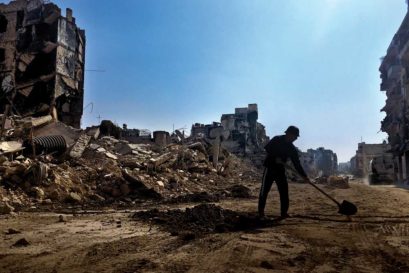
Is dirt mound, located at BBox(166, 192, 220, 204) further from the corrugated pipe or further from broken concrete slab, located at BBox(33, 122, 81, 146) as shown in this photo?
broken concrete slab, located at BBox(33, 122, 81, 146)

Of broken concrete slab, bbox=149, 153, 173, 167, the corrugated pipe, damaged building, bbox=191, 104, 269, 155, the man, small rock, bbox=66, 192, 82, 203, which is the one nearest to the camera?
the man

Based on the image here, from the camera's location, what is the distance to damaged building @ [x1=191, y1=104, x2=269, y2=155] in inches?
1921

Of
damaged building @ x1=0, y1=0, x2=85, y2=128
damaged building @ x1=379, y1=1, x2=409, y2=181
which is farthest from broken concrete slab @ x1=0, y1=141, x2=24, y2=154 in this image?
damaged building @ x1=379, y1=1, x2=409, y2=181

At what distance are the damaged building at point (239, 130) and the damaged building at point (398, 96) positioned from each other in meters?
16.2

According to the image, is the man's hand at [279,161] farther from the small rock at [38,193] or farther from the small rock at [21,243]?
the small rock at [38,193]

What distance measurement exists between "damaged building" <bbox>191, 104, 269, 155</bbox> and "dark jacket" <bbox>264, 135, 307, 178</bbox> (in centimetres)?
4023

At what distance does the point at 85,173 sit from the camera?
11023mm

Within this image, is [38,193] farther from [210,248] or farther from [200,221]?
[210,248]

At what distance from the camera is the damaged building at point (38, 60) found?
1051 inches

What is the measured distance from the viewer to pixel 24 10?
1128 inches

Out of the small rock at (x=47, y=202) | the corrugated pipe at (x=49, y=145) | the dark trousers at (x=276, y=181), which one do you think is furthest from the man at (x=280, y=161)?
the corrugated pipe at (x=49, y=145)

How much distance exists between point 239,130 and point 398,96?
19979 mm

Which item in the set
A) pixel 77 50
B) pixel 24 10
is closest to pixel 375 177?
pixel 77 50

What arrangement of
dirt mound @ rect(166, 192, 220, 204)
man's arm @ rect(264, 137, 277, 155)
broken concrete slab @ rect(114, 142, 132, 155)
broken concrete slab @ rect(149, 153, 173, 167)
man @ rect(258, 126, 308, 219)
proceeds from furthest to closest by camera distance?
broken concrete slab @ rect(114, 142, 132, 155)
broken concrete slab @ rect(149, 153, 173, 167)
dirt mound @ rect(166, 192, 220, 204)
man's arm @ rect(264, 137, 277, 155)
man @ rect(258, 126, 308, 219)
